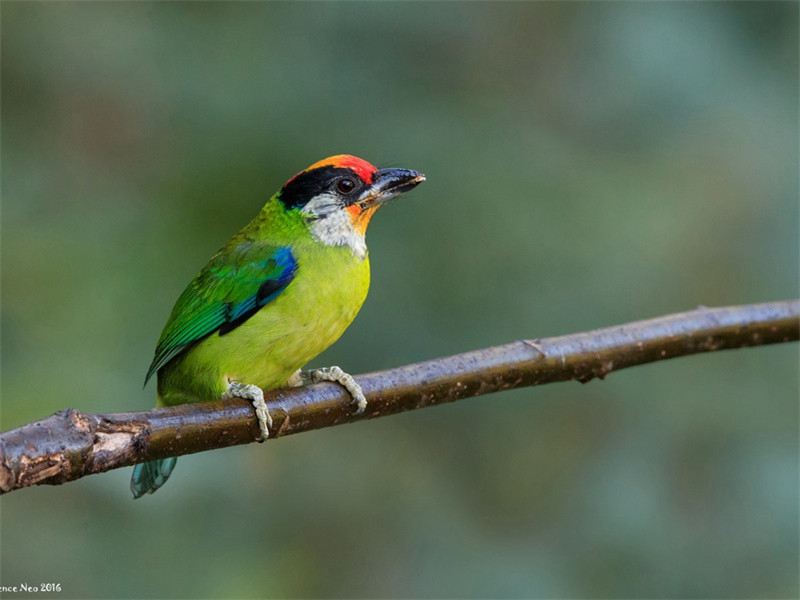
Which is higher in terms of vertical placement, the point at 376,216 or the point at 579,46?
the point at 579,46

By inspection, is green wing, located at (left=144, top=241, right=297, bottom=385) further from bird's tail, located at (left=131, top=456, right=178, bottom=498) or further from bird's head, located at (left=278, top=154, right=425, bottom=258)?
bird's tail, located at (left=131, top=456, right=178, bottom=498)

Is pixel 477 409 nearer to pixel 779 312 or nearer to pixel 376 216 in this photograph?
pixel 376 216

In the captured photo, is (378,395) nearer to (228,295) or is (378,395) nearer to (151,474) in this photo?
(228,295)

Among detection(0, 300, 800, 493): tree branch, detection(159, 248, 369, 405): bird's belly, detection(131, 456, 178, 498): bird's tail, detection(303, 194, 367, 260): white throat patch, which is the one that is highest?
detection(303, 194, 367, 260): white throat patch

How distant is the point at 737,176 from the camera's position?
5.19m

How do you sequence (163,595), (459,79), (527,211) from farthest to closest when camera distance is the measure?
1. (459,79)
2. (527,211)
3. (163,595)

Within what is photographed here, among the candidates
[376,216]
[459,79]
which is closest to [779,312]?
[376,216]

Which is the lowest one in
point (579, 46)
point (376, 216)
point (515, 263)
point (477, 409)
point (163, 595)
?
point (163, 595)

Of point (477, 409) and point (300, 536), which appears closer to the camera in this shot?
point (300, 536)

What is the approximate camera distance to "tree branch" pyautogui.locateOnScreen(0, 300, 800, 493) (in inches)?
89.0

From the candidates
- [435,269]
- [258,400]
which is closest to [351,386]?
[258,400]

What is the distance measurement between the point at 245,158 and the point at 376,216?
615mm

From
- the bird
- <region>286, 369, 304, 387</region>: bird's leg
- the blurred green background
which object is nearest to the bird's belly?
the bird

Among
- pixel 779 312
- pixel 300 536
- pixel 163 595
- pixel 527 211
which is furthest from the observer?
pixel 527 211
